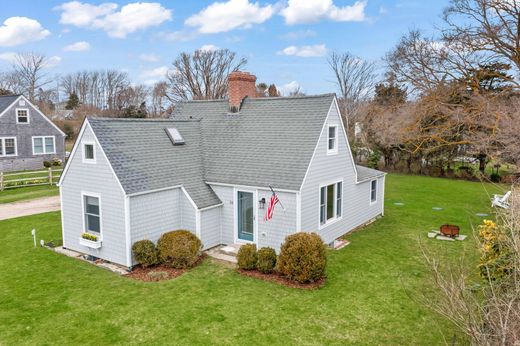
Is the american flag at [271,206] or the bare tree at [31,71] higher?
the bare tree at [31,71]

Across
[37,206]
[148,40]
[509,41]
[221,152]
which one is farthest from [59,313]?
[148,40]

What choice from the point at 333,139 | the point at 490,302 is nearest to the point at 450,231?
the point at 333,139

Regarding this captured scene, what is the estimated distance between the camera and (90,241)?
13133 mm

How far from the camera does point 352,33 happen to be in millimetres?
28234

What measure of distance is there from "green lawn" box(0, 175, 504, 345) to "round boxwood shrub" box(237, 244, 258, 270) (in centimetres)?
41

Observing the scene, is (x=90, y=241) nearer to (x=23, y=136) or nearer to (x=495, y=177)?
(x=23, y=136)

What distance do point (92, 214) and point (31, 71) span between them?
6227cm

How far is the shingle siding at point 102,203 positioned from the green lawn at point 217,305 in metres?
0.76

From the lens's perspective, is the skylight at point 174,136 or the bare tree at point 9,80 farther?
the bare tree at point 9,80

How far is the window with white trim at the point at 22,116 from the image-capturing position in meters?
34.2

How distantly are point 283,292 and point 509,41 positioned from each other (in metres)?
17.2

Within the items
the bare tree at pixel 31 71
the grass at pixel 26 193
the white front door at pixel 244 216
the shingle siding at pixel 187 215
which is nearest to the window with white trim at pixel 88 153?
the shingle siding at pixel 187 215

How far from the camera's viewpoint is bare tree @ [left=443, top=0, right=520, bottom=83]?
58.7ft

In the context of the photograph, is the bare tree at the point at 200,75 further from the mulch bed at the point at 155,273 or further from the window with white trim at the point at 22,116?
the mulch bed at the point at 155,273
